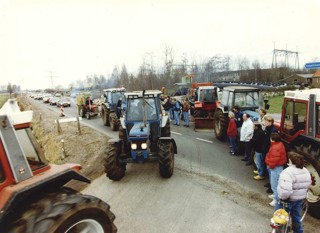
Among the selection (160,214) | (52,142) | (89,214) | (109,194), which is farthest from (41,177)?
(52,142)

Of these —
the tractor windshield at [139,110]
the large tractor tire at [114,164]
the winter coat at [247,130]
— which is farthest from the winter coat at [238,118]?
the large tractor tire at [114,164]

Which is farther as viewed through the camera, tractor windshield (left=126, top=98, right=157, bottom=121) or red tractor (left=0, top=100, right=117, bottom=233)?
tractor windshield (left=126, top=98, right=157, bottom=121)

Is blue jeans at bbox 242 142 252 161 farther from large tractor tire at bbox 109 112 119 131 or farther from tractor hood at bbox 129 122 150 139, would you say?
large tractor tire at bbox 109 112 119 131

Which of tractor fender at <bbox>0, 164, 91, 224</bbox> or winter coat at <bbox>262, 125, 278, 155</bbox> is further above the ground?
tractor fender at <bbox>0, 164, 91, 224</bbox>

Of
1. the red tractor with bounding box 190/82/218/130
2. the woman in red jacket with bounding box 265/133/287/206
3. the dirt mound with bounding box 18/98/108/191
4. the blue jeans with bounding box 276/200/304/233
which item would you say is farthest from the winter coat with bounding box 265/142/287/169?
the red tractor with bounding box 190/82/218/130

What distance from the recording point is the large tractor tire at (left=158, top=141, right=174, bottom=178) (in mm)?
7922

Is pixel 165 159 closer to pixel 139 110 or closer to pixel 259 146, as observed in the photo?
pixel 139 110

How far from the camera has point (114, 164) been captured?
802 cm

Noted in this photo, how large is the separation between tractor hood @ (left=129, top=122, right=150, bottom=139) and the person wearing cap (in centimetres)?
295

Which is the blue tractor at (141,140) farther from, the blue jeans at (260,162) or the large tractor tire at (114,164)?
the blue jeans at (260,162)

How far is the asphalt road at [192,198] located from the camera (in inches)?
224

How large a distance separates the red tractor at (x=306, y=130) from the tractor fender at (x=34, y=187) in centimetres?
450

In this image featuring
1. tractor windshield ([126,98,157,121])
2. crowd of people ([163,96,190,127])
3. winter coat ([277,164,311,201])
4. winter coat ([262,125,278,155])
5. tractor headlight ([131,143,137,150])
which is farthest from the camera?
crowd of people ([163,96,190,127])

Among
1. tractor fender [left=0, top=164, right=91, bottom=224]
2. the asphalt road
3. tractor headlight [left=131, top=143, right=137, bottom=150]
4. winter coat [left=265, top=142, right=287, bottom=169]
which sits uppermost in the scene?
tractor fender [left=0, top=164, right=91, bottom=224]
